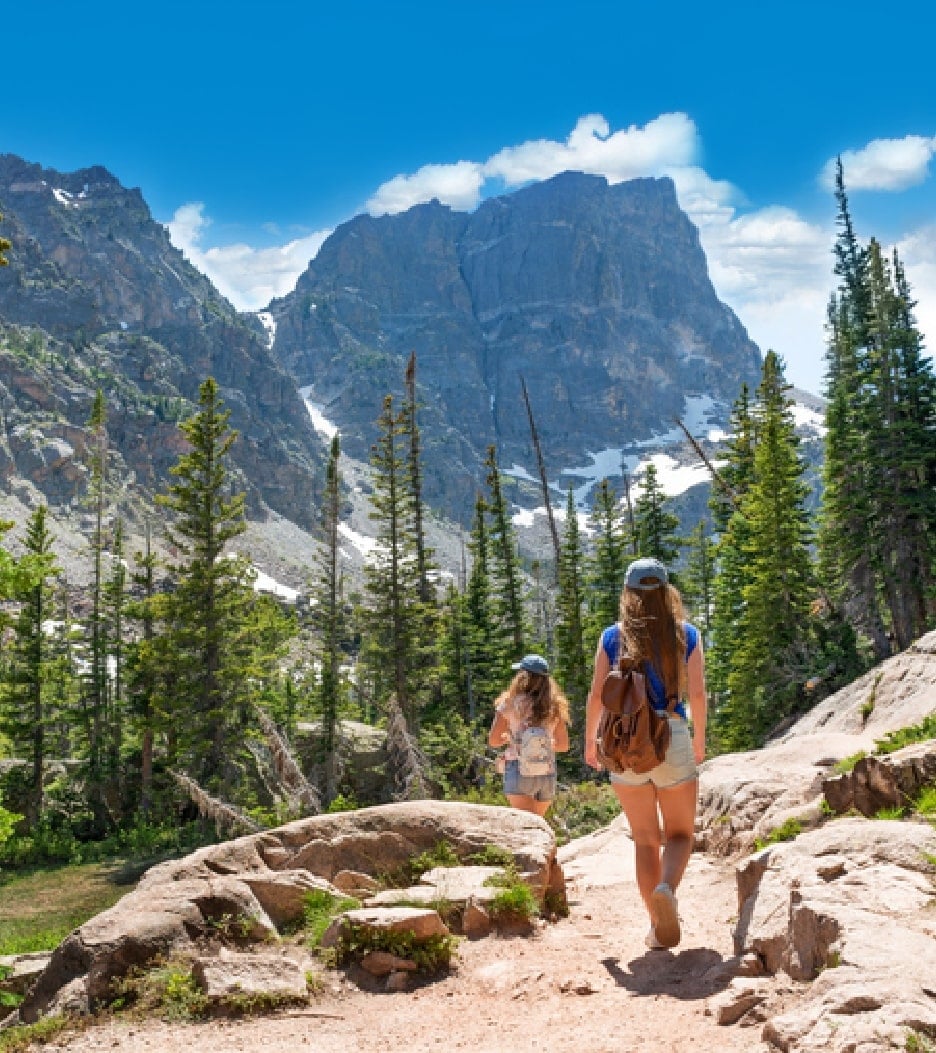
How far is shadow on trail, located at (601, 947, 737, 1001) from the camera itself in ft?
14.6

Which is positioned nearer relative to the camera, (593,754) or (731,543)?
(593,754)

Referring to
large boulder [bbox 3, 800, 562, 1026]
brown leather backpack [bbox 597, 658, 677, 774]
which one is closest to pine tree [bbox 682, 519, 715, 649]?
large boulder [bbox 3, 800, 562, 1026]

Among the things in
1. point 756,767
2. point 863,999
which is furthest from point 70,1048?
point 756,767

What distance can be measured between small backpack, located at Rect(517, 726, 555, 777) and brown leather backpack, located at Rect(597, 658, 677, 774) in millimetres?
2713

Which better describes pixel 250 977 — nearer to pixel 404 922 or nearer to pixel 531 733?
pixel 404 922

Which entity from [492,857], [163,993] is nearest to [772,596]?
[492,857]

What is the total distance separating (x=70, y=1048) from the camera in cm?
444

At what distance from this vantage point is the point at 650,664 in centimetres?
503

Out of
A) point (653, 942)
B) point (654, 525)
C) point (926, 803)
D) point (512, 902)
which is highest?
point (654, 525)

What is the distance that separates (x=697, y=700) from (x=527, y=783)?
10.5 feet

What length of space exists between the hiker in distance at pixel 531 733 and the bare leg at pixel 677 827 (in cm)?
254

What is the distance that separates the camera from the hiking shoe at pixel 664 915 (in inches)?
200

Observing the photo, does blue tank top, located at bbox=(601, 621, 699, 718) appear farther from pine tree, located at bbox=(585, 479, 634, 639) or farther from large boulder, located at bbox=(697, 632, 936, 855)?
pine tree, located at bbox=(585, 479, 634, 639)

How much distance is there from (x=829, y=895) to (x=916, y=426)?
28.7 metres
